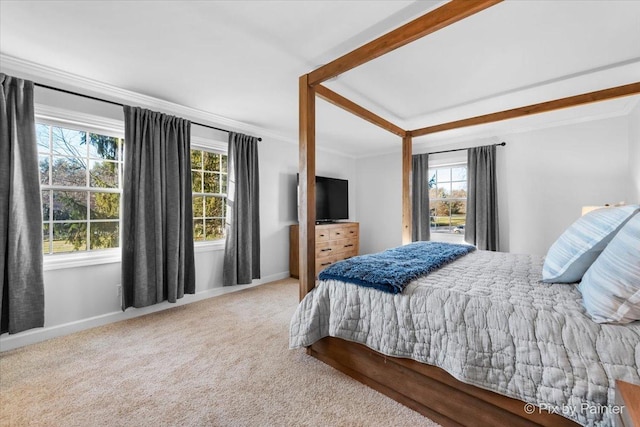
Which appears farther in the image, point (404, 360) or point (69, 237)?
point (69, 237)

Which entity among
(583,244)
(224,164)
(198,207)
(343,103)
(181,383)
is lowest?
(181,383)

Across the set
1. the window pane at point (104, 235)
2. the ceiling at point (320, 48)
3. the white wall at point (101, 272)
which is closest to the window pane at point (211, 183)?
the white wall at point (101, 272)

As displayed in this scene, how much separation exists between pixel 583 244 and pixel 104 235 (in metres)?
4.04

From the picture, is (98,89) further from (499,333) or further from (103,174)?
(499,333)

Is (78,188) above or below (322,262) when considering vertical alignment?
above

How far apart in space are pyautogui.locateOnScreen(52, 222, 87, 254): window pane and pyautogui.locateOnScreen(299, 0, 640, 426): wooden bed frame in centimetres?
239

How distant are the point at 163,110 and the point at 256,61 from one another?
1616 mm

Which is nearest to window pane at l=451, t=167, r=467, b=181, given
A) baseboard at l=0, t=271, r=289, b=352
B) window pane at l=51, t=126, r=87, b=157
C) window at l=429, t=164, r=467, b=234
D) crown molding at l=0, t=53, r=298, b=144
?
window at l=429, t=164, r=467, b=234

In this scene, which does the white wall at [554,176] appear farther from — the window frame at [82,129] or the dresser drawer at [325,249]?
the window frame at [82,129]

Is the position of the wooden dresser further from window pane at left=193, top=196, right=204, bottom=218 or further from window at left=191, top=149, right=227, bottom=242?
window pane at left=193, top=196, right=204, bottom=218

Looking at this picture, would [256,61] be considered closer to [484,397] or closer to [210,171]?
[210,171]

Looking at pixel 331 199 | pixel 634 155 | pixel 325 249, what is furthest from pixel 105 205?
pixel 634 155

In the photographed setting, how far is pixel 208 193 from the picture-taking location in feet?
12.6

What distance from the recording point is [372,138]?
4859 millimetres
